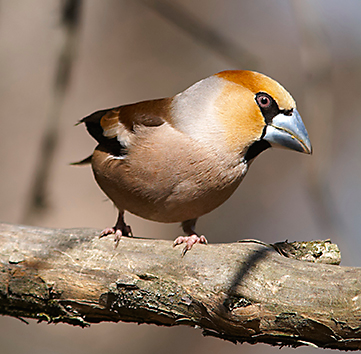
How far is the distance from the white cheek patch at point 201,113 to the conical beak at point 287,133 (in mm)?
345

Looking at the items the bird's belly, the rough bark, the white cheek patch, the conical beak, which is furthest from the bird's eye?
the rough bark

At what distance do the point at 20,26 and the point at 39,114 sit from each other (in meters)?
1.21

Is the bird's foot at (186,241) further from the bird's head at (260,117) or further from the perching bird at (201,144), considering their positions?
the bird's head at (260,117)

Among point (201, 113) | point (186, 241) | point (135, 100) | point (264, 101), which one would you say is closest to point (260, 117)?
point (264, 101)

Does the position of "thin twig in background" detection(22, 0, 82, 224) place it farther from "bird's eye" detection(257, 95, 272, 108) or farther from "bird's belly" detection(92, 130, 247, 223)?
"bird's eye" detection(257, 95, 272, 108)

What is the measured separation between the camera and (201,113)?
290 centimetres

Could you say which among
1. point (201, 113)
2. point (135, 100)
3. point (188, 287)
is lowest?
point (188, 287)

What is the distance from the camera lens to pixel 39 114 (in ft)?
19.5

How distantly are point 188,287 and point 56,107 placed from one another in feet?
5.56

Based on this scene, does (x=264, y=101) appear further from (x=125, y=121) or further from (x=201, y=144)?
(x=125, y=121)

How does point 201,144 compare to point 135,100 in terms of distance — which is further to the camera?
point 135,100

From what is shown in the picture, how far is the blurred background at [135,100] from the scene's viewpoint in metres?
5.75

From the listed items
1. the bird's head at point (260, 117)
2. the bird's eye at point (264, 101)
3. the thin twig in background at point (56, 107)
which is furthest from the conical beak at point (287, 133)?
the thin twig in background at point (56, 107)

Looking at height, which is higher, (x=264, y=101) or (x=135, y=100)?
(x=264, y=101)
